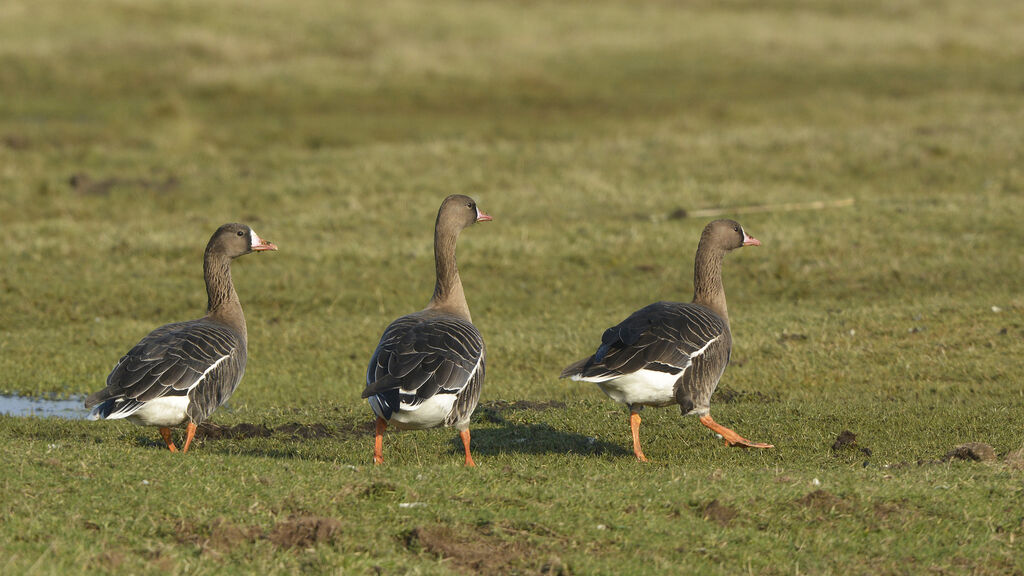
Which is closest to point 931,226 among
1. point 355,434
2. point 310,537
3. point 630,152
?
point 630,152

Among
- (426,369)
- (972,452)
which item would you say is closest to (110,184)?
(426,369)

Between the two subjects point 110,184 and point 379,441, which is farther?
point 110,184

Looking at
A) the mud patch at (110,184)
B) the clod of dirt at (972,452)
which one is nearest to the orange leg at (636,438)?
the clod of dirt at (972,452)

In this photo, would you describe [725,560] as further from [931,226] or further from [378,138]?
[378,138]

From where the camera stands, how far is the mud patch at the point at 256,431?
11078 mm

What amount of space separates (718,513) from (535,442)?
3380 mm

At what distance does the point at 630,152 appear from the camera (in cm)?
2786

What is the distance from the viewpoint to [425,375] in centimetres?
923

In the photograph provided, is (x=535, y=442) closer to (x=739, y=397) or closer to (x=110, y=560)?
(x=739, y=397)

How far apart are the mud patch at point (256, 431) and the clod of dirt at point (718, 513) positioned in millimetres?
4590

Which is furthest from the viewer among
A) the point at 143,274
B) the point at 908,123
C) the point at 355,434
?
the point at 908,123

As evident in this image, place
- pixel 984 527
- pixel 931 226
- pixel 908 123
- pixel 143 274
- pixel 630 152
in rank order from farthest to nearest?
pixel 908 123 → pixel 630 152 → pixel 931 226 → pixel 143 274 → pixel 984 527

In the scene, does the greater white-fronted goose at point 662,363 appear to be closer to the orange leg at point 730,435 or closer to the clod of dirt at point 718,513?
the orange leg at point 730,435

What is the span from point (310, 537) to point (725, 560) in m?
2.66
